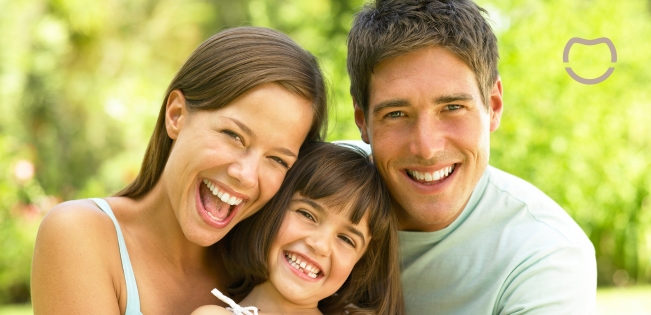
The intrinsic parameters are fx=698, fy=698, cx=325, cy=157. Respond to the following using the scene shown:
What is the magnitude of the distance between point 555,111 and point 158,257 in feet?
15.0

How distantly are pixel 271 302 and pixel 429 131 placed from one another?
999mm

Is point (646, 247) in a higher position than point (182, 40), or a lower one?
lower

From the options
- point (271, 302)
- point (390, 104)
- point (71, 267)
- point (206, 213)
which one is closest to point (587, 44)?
point (390, 104)

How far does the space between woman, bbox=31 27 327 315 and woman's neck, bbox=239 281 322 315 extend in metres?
0.19

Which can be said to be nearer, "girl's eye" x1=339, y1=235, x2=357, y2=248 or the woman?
the woman

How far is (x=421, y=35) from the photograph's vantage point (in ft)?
9.66

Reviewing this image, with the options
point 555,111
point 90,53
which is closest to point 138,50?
point 90,53

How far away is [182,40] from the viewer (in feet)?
49.8

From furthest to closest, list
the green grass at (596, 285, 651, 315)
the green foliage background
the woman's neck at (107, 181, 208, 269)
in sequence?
the green grass at (596, 285, 651, 315) → the green foliage background → the woman's neck at (107, 181, 208, 269)

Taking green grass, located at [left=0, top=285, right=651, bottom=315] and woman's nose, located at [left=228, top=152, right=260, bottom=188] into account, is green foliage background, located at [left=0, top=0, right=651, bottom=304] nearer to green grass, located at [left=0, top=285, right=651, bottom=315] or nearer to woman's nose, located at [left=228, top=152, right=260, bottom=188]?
green grass, located at [left=0, top=285, right=651, bottom=315]

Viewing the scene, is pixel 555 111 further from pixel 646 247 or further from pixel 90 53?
pixel 90 53

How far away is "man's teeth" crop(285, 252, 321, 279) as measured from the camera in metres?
2.91

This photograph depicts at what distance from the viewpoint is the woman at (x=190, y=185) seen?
258 centimetres

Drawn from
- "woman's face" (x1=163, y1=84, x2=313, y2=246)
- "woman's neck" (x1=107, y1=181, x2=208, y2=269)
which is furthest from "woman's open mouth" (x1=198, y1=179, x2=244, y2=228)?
"woman's neck" (x1=107, y1=181, x2=208, y2=269)
